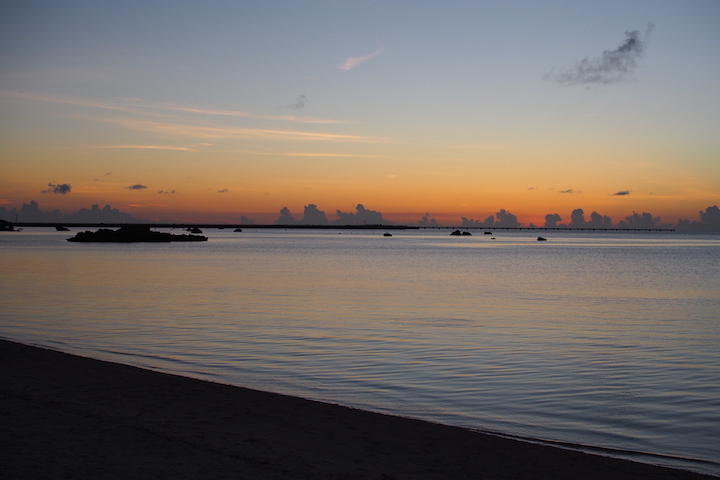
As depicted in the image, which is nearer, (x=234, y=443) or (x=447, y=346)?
(x=234, y=443)

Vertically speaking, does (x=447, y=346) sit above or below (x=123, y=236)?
below

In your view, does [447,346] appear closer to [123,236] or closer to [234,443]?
[234,443]

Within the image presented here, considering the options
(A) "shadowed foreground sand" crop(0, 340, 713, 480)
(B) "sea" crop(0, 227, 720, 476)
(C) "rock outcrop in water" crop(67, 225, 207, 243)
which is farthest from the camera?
(C) "rock outcrop in water" crop(67, 225, 207, 243)

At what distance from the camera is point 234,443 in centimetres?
934

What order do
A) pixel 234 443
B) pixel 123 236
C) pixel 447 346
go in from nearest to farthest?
pixel 234 443 < pixel 447 346 < pixel 123 236

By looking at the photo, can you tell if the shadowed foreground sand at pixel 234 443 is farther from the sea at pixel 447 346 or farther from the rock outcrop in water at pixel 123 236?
the rock outcrop in water at pixel 123 236

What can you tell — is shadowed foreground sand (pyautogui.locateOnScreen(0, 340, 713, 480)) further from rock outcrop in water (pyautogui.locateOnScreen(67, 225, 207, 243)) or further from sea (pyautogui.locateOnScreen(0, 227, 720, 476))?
rock outcrop in water (pyautogui.locateOnScreen(67, 225, 207, 243))

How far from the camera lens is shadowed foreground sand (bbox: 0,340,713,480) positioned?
26.7 feet

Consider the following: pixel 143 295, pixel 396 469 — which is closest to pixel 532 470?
pixel 396 469

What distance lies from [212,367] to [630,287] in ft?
128

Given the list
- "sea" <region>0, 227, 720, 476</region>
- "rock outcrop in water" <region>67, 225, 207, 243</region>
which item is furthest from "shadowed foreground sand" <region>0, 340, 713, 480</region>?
"rock outcrop in water" <region>67, 225, 207, 243</region>

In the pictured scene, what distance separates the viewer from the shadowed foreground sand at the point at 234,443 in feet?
26.7

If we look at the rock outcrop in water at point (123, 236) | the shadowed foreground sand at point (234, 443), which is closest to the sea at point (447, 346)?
the shadowed foreground sand at point (234, 443)

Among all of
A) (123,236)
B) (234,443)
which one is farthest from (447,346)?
(123,236)
